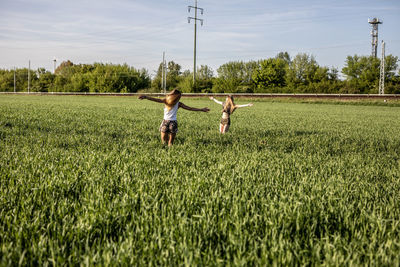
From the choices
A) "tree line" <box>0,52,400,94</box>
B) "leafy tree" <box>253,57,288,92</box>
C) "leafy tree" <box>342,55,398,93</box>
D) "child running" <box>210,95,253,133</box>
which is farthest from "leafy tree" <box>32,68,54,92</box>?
"child running" <box>210,95,253,133</box>

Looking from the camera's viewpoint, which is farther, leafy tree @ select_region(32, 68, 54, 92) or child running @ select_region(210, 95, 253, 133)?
leafy tree @ select_region(32, 68, 54, 92)

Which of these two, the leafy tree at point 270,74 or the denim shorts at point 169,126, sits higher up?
the leafy tree at point 270,74

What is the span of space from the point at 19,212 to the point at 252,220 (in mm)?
2291

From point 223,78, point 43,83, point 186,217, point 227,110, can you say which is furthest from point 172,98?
point 43,83

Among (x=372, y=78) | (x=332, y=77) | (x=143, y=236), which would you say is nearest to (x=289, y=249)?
(x=143, y=236)

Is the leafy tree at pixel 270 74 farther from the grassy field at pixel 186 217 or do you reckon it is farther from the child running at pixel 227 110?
the grassy field at pixel 186 217

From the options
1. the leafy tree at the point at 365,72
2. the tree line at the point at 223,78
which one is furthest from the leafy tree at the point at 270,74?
the leafy tree at the point at 365,72

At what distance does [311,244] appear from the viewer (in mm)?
2480

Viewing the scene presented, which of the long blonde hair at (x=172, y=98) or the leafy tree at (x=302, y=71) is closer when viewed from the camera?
the long blonde hair at (x=172, y=98)

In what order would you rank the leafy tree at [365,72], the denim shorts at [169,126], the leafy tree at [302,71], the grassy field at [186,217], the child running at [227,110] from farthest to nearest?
the leafy tree at [302,71], the leafy tree at [365,72], the child running at [227,110], the denim shorts at [169,126], the grassy field at [186,217]

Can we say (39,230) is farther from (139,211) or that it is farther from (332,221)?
(332,221)

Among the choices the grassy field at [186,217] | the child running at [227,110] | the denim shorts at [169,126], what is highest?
the child running at [227,110]

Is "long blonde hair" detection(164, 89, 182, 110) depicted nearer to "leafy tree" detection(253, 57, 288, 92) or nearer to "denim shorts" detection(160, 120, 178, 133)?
"denim shorts" detection(160, 120, 178, 133)

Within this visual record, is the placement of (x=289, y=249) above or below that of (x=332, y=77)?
below
